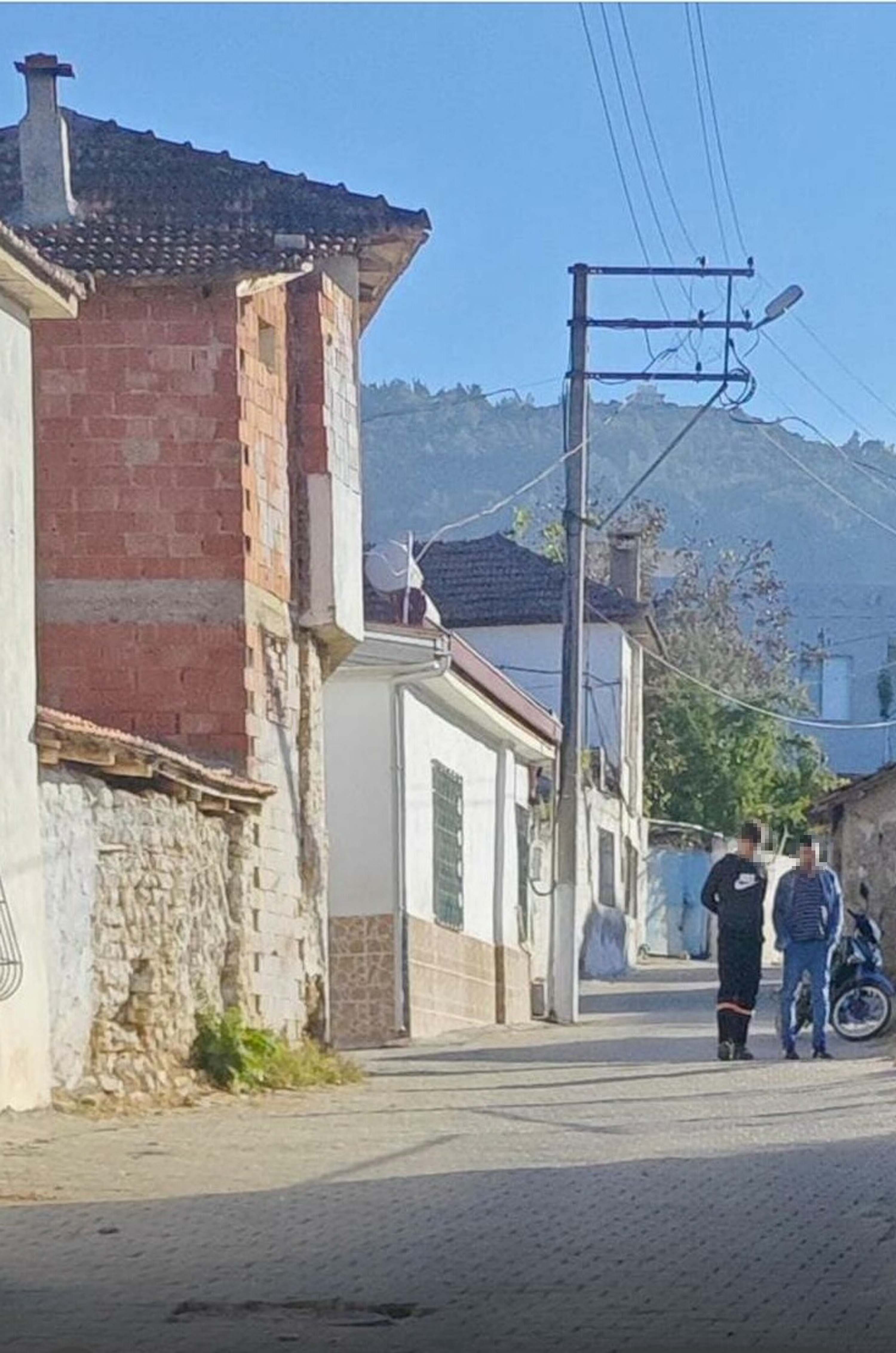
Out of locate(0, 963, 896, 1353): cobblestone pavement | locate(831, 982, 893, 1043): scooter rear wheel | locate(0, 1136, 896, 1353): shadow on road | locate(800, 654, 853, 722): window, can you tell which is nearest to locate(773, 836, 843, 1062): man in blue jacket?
locate(831, 982, 893, 1043): scooter rear wheel

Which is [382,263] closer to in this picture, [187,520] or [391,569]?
[391,569]

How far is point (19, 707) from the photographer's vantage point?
1295 cm

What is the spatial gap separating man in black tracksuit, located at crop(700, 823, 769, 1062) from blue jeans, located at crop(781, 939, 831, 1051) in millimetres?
232

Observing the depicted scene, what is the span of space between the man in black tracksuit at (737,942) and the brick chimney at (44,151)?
22.9 feet

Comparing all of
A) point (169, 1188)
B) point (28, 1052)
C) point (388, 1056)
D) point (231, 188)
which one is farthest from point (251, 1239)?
point (231, 188)

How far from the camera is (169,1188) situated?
10.2 metres

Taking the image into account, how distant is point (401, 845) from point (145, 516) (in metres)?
5.33

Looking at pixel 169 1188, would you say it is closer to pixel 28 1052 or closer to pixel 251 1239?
pixel 251 1239

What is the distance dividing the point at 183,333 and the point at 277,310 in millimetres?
1227

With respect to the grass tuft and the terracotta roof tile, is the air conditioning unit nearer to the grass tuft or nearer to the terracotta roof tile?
the terracotta roof tile

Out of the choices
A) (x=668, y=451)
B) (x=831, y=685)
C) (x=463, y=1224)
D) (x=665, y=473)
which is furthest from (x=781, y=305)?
(x=665, y=473)

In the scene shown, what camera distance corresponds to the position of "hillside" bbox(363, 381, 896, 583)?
397 feet

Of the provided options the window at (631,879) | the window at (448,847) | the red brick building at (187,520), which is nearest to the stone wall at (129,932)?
the red brick building at (187,520)

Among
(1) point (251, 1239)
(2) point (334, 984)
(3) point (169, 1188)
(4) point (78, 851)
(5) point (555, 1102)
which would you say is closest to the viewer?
(1) point (251, 1239)
